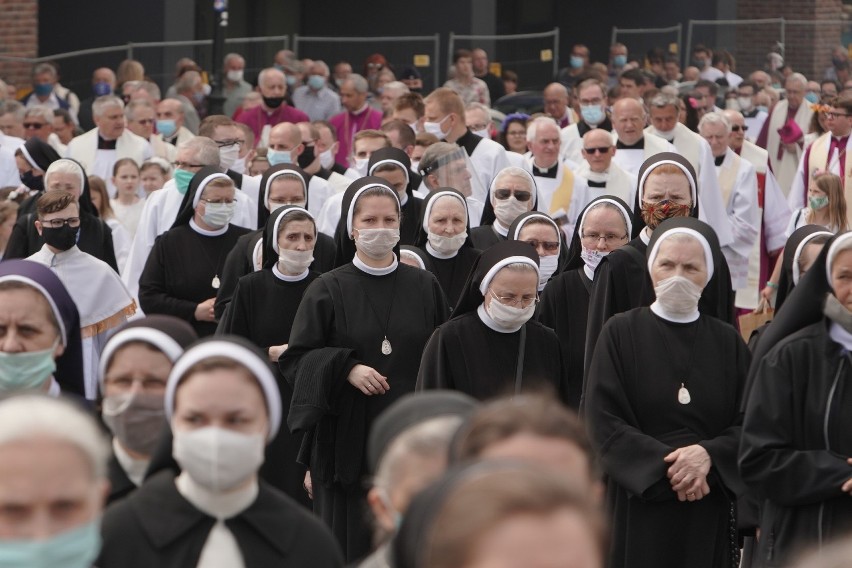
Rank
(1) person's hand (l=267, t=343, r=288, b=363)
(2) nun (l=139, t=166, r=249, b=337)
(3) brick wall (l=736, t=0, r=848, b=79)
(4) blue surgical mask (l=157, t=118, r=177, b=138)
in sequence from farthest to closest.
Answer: (3) brick wall (l=736, t=0, r=848, b=79)
(4) blue surgical mask (l=157, t=118, r=177, b=138)
(2) nun (l=139, t=166, r=249, b=337)
(1) person's hand (l=267, t=343, r=288, b=363)

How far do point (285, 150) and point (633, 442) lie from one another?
6.75m

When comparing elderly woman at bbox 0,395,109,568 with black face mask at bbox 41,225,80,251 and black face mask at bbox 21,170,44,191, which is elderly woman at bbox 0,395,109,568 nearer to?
black face mask at bbox 41,225,80,251

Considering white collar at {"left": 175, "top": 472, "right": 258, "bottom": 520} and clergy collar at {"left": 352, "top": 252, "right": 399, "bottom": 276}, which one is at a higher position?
clergy collar at {"left": 352, "top": 252, "right": 399, "bottom": 276}

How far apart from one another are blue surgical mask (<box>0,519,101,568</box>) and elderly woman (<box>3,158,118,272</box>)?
6.33 meters

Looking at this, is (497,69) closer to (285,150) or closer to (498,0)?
(498,0)

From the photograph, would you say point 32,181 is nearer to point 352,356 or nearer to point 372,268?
point 372,268

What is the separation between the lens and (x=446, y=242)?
9.30 meters

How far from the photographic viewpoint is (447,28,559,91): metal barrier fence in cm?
2525

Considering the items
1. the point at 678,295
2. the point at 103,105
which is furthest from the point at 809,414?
the point at 103,105

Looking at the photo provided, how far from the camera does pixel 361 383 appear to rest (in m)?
7.39

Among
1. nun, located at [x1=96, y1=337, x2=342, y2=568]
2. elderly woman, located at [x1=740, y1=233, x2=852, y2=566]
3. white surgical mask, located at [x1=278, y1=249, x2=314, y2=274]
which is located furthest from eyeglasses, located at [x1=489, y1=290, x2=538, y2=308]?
nun, located at [x1=96, y1=337, x2=342, y2=568]

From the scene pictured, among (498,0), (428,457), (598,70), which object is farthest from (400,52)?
(428,457)

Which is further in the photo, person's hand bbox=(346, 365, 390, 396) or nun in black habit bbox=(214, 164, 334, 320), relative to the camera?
nun in black habit bbox=(214, 164, 334, 320)

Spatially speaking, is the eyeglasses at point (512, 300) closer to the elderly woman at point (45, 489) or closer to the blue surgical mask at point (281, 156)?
the elderly woman at point (45, 489)
